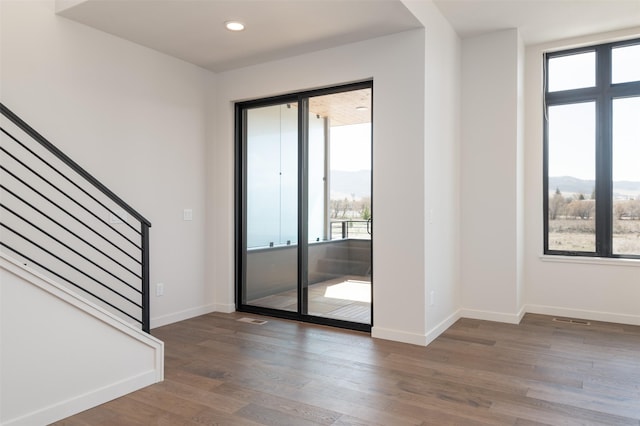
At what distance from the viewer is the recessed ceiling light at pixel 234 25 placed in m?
3.71

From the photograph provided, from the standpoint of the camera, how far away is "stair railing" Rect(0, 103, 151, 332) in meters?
3.05

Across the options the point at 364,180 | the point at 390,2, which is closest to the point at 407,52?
the point at 390,2

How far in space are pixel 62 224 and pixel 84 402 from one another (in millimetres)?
1587

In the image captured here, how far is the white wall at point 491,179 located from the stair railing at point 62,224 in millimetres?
3358

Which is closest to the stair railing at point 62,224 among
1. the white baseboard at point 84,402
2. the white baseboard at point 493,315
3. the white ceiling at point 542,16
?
the white baseboard at point 84,402

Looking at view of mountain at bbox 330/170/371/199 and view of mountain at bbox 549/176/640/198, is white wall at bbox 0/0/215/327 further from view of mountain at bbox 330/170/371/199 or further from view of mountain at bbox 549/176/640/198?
view of mountain at bbox 549/176/640/198

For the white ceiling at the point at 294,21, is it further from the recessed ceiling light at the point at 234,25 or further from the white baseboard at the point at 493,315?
the white baseboard at the point at 493,315

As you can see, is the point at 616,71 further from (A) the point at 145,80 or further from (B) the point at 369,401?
(A) the point at 145,80

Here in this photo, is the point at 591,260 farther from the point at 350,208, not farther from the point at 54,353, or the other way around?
the point at 54,353

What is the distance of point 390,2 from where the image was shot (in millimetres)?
3307

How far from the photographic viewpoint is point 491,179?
15.3ft

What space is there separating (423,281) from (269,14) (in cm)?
260

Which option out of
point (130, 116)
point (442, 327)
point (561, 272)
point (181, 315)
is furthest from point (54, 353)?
point (561, 272)

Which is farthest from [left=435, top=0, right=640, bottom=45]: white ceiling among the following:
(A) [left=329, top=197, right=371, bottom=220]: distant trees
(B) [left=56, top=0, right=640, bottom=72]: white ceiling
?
(A) [left=329, top=197, right=371, bottom=220]: distant trees
